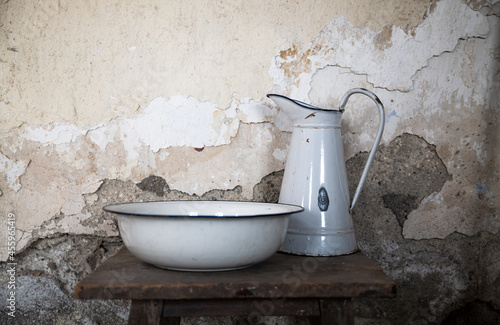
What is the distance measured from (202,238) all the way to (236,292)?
123 millimetres

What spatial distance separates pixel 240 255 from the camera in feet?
2.85

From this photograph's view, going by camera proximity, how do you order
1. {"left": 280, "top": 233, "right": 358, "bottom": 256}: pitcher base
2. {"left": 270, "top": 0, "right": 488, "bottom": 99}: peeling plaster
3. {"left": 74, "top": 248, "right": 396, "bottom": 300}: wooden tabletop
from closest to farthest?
{"left": 74, "top": 248, "right": 396, "bottom": 300}: wooden tabletop → {"left": 280, "top": 233, "right": 358, "bottom": 256}: pitcher base → {"left": 270, "top": 0, "right": 488, "bottom": 99}: peeling plaster

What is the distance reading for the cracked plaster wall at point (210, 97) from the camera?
4.27 ft

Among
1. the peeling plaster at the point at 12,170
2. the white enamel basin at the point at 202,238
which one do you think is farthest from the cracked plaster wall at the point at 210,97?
the white enamel basin at the point at 202,238

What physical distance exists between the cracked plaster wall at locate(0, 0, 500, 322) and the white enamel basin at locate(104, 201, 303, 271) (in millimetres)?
429

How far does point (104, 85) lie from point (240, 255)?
750 millimetres

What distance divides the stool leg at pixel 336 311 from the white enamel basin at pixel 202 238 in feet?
0.52

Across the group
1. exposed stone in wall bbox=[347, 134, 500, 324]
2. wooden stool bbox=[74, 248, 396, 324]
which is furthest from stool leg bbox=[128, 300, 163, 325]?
exposed stone in wall bbox=[347, 134, 500, 324]

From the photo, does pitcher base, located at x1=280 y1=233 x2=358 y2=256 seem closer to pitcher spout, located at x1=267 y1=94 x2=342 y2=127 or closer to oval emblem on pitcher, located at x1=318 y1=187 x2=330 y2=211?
oval emblem on pitcher, located at x1=318 y1=187 x2=330 y2=211

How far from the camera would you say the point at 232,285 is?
823 mm

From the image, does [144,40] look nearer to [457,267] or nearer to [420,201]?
[420,201]

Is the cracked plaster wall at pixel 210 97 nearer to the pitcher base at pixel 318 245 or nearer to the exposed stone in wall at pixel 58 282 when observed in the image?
the exposed stone in wall at pixel 58 282

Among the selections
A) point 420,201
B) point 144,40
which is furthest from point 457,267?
point 144,40

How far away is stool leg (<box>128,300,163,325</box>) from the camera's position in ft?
2.71
